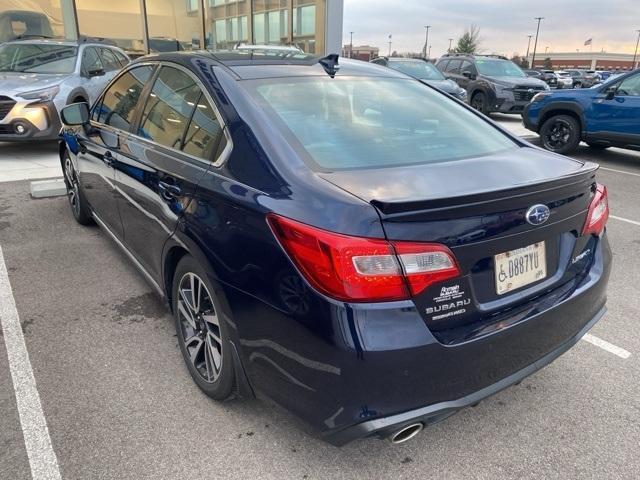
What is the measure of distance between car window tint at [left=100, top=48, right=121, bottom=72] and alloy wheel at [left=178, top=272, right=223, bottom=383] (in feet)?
27.4

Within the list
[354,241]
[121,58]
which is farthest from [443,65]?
[354,241]

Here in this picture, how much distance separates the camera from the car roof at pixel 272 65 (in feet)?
8.46

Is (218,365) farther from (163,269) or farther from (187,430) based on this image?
(163,269)

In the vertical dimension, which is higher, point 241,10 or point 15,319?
point 241,10

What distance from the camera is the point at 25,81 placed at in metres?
7.69

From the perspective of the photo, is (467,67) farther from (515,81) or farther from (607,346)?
(607,346)

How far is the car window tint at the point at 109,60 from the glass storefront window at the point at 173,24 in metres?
7.09

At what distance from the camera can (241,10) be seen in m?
18.5

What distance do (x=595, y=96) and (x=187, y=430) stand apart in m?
8.92

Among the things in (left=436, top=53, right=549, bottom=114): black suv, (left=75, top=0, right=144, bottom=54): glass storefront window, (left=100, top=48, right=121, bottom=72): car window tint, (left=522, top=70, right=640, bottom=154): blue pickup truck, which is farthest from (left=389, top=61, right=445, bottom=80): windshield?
(left=75, top=0, right=144, bottom=54): glass storefront window

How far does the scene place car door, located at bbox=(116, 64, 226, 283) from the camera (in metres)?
2.43

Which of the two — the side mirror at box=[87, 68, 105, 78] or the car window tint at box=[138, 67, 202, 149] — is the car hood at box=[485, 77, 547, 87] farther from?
the car window tint at box=[138, 67, 202, 149]

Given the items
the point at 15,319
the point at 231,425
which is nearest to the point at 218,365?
the point at 231,425

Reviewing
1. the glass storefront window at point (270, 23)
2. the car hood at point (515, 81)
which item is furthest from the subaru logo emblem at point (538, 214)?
the glass storefront window at point (270, 23)
